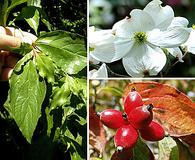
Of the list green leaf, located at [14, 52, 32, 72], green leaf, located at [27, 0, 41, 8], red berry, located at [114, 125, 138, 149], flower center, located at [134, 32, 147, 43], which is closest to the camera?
red berry, located at [114, 125, 138, 149]

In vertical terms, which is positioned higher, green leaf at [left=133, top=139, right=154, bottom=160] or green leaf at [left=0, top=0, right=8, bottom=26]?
green leaf at [left=0, top=0, right=8, bottom=26]

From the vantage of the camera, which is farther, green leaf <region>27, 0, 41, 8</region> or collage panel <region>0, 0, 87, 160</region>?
green leaf <region>27, 0, 41, 8</region>

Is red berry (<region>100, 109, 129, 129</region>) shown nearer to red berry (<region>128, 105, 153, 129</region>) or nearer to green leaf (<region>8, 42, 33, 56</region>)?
red berry (<region>128, 105, 153, 129</region>)

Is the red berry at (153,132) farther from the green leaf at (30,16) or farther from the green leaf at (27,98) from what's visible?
the green leaf at (30,16)

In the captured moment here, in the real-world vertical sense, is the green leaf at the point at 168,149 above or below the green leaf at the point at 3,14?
below

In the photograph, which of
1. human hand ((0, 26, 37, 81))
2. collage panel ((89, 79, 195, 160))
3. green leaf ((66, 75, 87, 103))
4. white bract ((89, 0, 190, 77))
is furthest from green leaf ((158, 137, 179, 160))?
human hand ((0, 26, 37, 81))

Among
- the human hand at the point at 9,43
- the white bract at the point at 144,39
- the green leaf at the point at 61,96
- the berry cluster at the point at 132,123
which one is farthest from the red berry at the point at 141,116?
the human hand at the point at 9,43

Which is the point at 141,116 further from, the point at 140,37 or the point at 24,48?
the point at 24,48
